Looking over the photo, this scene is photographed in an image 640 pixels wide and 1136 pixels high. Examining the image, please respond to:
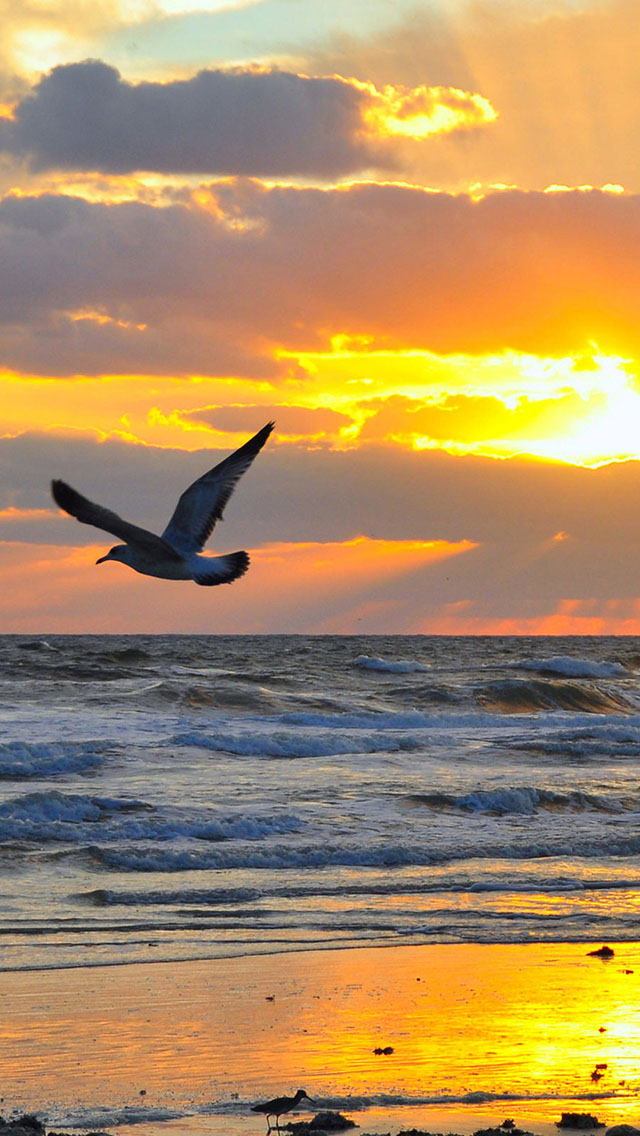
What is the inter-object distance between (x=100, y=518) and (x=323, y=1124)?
195 inches

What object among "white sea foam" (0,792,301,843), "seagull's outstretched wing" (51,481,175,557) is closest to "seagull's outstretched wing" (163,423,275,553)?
"seagull's outstretched wing" (51,481,175,557)

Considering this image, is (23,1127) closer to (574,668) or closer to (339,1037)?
(339,1037)

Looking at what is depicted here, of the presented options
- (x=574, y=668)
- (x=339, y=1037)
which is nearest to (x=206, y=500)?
(x=339, y=1037)

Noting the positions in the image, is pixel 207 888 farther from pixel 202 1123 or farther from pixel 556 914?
pixel 202 1123

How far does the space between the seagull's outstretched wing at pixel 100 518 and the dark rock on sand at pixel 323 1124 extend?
474 centimetres

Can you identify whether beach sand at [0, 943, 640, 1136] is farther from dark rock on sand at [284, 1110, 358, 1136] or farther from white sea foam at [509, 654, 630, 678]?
white sea foam at [509, 654, 630, 678]

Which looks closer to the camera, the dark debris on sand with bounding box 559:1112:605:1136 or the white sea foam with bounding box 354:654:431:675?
the dark debris on sand with bounding box 559:1112:605:1136

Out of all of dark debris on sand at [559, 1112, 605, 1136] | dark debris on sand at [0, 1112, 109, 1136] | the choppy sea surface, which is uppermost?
the choppy sea surface

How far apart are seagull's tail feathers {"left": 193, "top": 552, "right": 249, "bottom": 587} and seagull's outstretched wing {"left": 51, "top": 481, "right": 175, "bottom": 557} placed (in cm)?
37

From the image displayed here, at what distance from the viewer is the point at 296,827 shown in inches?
611

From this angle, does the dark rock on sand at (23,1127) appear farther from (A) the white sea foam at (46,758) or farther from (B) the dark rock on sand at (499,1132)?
(A) the white sea foam at (46,758)

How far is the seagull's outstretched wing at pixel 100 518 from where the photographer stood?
10.2 metres

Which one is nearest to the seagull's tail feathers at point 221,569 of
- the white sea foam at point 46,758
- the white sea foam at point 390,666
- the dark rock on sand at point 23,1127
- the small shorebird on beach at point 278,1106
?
the small shorebird on beach at point 278,1106

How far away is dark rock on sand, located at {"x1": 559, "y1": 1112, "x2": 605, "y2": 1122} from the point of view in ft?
22.6
